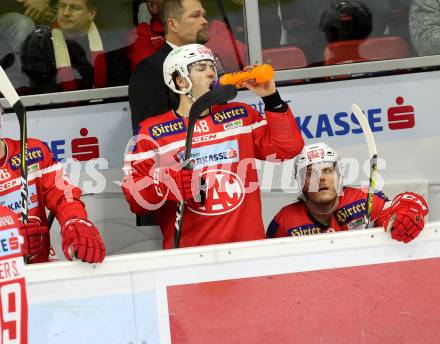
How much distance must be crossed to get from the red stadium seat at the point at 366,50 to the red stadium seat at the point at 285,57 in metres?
0.14

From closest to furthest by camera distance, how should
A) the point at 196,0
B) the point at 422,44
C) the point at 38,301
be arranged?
the point at 38,301 → the point at 196,0 → the point at 422,44

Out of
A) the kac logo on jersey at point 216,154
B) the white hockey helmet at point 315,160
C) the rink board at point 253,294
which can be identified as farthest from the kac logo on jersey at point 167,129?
the rink board at point 253,294

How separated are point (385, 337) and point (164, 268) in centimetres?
87

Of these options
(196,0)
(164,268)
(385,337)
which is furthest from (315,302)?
(196,0)

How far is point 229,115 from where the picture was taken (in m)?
4.74

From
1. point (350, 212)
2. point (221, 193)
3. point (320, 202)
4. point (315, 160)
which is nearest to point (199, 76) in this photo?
point (221, 193)

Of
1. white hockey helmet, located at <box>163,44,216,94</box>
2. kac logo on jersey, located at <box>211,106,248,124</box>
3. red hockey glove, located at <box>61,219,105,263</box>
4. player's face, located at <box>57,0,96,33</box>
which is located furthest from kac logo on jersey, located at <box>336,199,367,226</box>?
player's face, located at <box>57,0,96,33</box>

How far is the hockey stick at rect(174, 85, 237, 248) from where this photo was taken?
4.36 metres

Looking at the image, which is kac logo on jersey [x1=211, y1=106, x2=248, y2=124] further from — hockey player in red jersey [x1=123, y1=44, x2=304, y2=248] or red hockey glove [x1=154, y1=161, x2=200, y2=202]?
red hockey glove [x1=154, y1=161, x2=200, y2=202]

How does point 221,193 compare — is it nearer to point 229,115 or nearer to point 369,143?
point 229,115

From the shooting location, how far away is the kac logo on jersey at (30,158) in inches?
179

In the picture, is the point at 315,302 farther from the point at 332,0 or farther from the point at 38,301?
the point at 332,0

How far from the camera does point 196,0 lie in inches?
211

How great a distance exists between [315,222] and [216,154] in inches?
23.7
